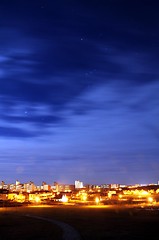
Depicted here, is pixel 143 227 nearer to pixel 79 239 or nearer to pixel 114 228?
pixel 114 228

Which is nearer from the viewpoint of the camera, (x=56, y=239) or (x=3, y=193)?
(x=56, y=239)

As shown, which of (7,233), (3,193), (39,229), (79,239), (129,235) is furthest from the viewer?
(3,193)

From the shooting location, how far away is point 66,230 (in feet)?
143

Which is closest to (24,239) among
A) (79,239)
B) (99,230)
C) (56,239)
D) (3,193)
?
(56,239)

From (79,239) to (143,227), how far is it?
13.2m

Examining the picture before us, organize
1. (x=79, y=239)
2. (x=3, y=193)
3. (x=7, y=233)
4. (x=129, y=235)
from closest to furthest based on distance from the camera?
(x=79, y=239) → (x=129, y=235) → (x=7, y=233) → (x=3, y=193)

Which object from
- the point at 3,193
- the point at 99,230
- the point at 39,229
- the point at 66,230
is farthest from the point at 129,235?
the point at 3,193

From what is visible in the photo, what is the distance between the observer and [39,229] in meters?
44.9

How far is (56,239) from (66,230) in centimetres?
792

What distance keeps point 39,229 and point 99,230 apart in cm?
741

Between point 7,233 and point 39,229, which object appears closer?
point 7,233

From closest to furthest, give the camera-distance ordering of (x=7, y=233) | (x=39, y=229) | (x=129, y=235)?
(x=129, y=235) < (x=7, y=233) < (x=39, y=229)

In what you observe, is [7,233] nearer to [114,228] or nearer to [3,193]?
[114,228]

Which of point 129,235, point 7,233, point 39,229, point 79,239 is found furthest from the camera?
point 39,229
